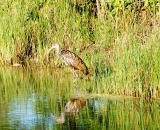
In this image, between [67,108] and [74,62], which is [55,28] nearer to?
[74,62]

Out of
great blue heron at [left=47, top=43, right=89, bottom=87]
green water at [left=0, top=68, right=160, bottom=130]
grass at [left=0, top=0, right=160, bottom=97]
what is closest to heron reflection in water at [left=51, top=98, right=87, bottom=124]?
green water at [left=0, top=68, right=160, bottom=130]

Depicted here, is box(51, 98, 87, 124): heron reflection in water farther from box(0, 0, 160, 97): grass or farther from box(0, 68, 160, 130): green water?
box(0, 0, 160, 97): grass

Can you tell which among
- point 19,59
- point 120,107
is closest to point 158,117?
point 120,107

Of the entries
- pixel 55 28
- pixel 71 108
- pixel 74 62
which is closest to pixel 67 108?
pixel 71 108

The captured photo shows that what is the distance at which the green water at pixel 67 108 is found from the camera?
25.6 ft

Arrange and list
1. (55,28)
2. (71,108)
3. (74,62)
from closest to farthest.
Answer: (71,108) → (74,62) → (55,28)

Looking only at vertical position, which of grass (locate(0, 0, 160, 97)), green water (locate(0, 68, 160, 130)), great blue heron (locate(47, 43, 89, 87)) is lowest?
green water (locate(0, 68, 160, 130))

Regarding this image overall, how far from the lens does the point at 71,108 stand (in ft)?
29.5

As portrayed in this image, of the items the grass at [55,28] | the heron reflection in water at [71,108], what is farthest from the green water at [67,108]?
the grass at [55,28]

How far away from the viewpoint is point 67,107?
9.09 meters

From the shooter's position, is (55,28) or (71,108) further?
(55,28)

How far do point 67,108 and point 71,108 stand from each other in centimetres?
7

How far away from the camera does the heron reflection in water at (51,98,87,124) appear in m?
8.12

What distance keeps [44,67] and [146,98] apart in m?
5.31
